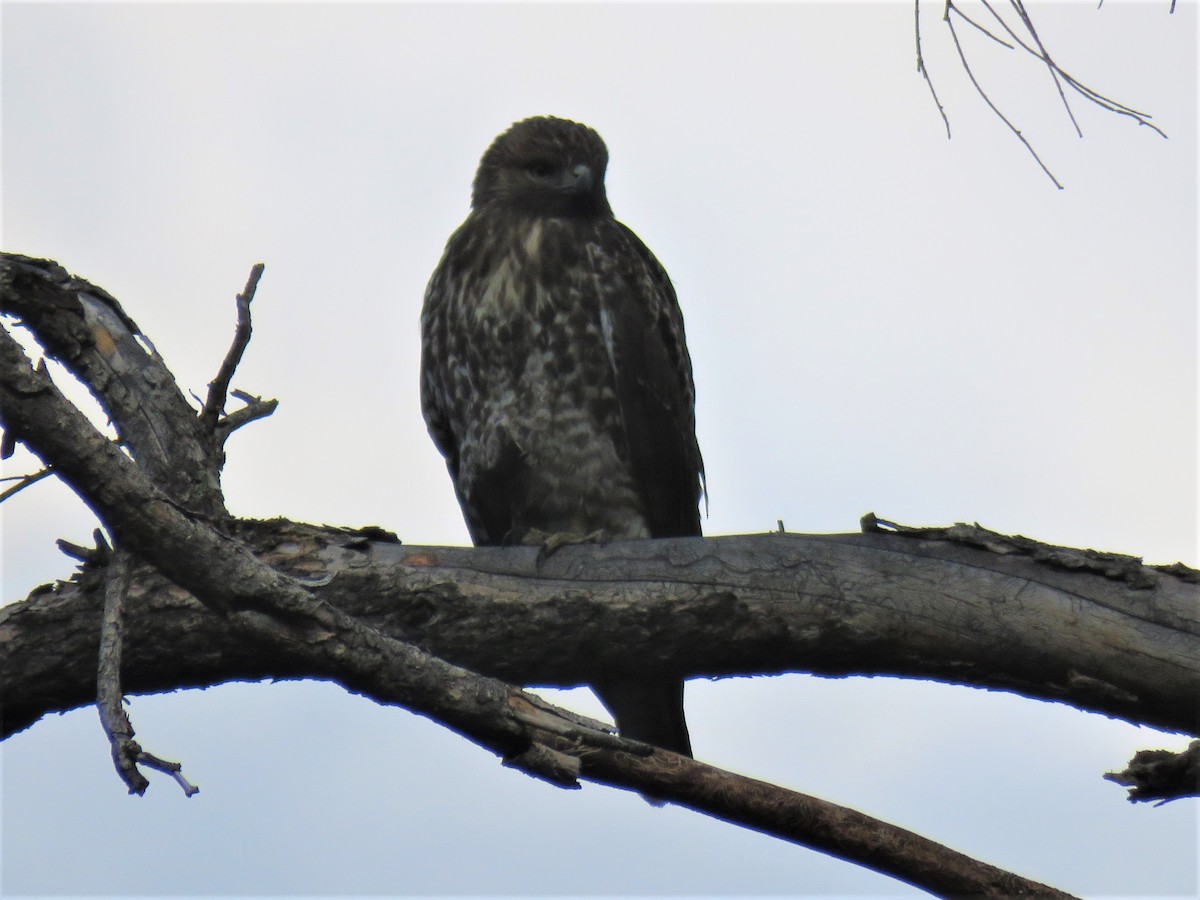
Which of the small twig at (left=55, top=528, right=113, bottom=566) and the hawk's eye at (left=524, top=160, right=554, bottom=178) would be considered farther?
the hawk's eye at (left=524, top=160, right=554, bottom=178)

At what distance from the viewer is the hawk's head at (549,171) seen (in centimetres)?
530

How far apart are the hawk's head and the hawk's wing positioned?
36 cm

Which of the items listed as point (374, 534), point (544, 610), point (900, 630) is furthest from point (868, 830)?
point (374, 534)

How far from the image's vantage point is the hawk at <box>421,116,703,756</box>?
4.81 meters

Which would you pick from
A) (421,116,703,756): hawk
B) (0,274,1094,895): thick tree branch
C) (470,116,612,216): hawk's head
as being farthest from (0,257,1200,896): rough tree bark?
(470,116,612,216): hawk's head

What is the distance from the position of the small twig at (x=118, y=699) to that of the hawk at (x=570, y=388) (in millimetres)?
1815

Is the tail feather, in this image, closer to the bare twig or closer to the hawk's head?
the bare twig

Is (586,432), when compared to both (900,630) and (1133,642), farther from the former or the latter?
(1133,642)

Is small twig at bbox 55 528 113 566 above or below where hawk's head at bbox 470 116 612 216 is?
below

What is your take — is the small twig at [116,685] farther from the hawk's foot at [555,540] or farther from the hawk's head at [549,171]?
the hawk's head at [549,171]

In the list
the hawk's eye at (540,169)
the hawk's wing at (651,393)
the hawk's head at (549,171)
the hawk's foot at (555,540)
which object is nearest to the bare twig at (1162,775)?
the hawk's foot at (555,540)

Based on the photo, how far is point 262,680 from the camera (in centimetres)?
358

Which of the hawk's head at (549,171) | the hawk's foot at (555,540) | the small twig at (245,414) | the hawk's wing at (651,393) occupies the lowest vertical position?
the hawk's foot at (555,540)

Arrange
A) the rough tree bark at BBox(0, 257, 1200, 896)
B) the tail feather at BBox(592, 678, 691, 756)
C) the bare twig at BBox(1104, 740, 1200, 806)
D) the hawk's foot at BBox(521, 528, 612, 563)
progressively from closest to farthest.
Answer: the bare twig at BBox(1104, 740, 1200, 806)
the rough tree bark at BBox(0, 257, 1200, 896)
the hawk's foot at BBox(521, 528, 612, 563)
the tail feather at BBox(592, 678, 691, 756)
